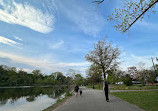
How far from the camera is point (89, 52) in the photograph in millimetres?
26250

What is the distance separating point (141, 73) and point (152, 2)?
44.1 meters

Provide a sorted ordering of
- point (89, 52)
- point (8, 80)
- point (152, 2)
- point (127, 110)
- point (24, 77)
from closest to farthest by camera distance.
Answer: point (152, 2), point (127, 110), point (89, 52), point (8, 80), point (24, 77)

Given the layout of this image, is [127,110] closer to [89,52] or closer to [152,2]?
[152,2]

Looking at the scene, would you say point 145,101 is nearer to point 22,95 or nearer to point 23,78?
point 22,95

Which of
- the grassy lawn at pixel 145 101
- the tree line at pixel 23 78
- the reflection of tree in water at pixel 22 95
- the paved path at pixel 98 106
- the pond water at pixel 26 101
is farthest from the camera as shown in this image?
the tree line at pixel 23 78

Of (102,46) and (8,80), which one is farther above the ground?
(102,46)

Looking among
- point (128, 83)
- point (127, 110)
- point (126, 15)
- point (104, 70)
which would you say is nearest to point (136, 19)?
point (126, 15)

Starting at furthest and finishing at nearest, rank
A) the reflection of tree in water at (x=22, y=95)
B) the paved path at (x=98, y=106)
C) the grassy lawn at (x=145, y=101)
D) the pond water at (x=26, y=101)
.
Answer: the reflection of tree in water at (x=22, y=95), the pond water at (x=26, y=101), the paved path at (x=98, y=106), the grassy lawn at (x=145, y=101)

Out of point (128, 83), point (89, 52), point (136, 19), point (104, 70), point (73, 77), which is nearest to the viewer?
point (136, 19)

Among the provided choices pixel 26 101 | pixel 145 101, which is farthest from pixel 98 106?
pixel 26 101

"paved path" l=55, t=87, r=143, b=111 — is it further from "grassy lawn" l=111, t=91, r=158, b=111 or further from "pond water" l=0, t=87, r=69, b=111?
"pond water" l=0, t=87, r=69, b=111

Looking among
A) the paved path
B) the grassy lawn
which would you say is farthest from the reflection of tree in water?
the grassy lawn

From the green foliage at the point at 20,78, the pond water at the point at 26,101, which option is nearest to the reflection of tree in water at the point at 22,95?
the pond water at the point at 26,101

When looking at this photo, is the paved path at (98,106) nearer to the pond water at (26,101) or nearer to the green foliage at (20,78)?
the pond water at (26,101)
